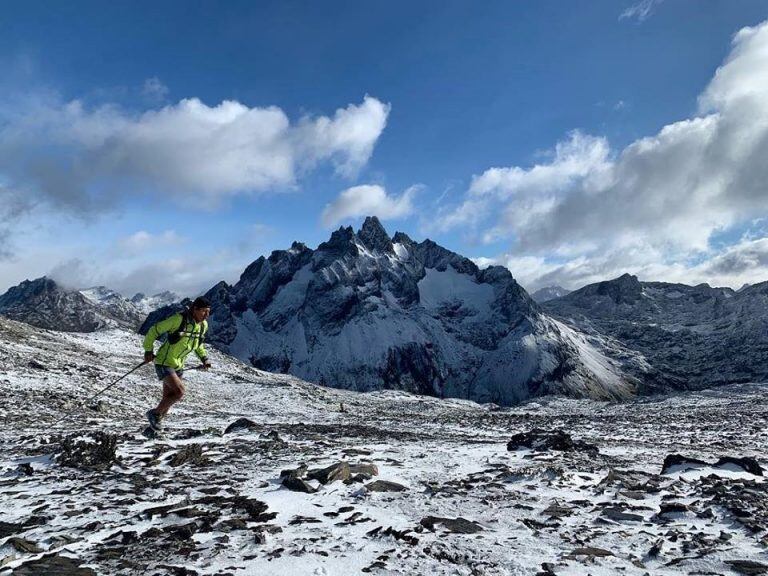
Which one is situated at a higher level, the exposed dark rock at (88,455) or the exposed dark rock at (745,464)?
the exposed dark rock at (745,464)

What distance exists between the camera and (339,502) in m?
8.80

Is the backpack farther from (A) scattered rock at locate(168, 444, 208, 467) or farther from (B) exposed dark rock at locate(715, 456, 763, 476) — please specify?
(B) exposed dark rock at locate(715, 456, 763, 476)

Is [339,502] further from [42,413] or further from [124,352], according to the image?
[124,352]

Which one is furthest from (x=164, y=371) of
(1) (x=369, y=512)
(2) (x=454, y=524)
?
(2) (x=454, y=524)

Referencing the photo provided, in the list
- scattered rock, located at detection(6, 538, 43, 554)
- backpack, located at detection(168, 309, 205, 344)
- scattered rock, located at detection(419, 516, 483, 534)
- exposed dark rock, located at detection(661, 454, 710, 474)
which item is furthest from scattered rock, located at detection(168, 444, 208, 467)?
exposed dark rock, located at detection(661, 454, 710, 474)

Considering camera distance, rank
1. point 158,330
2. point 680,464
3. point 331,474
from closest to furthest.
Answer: point 331,474 → point 680,464 → point 158,330

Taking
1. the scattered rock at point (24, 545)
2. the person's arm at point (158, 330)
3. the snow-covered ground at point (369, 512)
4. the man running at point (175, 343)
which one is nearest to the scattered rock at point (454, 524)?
the snow-covered ground at point (369, 512)

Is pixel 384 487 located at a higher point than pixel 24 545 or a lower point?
higher

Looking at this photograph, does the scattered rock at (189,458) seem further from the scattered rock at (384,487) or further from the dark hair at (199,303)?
the scattered rock at (384,487)

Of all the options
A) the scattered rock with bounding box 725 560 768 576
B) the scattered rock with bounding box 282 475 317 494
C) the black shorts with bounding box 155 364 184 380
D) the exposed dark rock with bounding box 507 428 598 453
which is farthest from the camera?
the exposed dark rock with bounding box 507 428 598 453

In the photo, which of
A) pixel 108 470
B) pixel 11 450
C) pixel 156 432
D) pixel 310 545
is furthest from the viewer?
pixel 156 432

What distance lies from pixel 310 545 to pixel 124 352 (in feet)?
311

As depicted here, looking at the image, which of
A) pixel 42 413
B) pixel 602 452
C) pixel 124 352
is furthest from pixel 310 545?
pixel 124 352

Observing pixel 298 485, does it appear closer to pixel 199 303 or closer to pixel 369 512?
pixel 369 512
